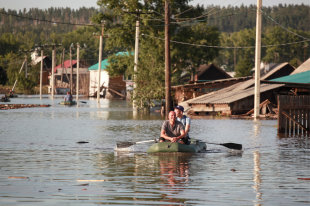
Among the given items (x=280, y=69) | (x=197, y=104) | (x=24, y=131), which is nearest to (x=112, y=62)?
(x=280, y=69)

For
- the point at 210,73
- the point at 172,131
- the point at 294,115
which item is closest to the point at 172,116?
the point at 172,131

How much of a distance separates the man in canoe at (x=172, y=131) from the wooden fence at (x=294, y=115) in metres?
9.55

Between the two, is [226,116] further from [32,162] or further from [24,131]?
[32,162]

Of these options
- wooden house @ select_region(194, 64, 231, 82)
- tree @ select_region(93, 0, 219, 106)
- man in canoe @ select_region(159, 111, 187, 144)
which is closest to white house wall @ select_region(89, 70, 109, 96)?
wooden house @ select_region(194, 64, 231, 82)

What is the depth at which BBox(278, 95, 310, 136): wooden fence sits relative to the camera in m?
30.4

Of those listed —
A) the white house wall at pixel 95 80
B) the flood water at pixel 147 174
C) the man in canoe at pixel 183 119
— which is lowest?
the flood water at pixel 147 174

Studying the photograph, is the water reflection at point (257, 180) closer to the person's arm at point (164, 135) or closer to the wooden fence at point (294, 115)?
the person's arm at point (164, 135)

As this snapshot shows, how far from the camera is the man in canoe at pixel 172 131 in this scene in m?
21.5

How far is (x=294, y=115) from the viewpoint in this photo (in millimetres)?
31438

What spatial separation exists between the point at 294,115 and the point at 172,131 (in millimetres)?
11451

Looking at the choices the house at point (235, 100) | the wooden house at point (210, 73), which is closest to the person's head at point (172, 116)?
the house at point (235, 100)

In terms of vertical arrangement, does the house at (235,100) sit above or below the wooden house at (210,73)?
below

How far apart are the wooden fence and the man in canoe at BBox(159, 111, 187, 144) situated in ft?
31.3

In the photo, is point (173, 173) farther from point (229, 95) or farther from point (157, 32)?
point (157, 32)
